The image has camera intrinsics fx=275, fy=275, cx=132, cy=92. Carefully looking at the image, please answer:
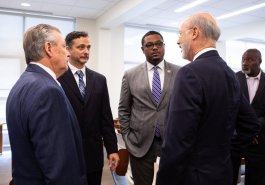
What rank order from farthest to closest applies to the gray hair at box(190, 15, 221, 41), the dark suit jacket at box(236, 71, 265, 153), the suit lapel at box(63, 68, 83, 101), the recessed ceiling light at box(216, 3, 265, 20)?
the recessed ceiling light at box(216, 3, 265, 20) < the dark suit jacket at box(236, 71, 265, 153) < the suit lapel at box(63, 68, 83, 101) < the gray hair at box(190, 15, 221, 41)

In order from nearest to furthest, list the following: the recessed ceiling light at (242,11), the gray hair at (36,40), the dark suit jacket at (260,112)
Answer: the gray hair at (36,40) < the dark suit jacket at (260,112) < the recessed ceiling light at (242,11)

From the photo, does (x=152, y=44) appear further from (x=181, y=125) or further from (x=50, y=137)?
(x=50, y=137)

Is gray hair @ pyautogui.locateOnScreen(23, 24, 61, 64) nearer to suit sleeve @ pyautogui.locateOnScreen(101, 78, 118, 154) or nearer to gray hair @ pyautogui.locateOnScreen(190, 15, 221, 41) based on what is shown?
gray hair @ pyautogui.locateOnScreen(190, 15, 221, 41)

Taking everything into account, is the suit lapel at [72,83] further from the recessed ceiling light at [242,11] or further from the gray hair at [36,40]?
the recessed ceiling light at [242,11]

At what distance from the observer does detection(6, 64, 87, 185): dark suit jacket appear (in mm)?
1119

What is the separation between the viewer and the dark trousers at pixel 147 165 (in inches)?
82.0

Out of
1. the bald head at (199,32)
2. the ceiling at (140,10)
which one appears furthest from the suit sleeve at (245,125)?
the ceiling at (140,10)

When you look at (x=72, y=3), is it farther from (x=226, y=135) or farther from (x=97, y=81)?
(x=226, y=135)

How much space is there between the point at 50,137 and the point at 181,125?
587mm

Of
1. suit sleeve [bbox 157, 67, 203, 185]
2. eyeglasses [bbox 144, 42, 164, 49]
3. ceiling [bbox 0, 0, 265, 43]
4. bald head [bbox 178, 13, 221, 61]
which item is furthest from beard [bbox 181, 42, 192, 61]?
ceiling [bbox 0, 0, 265, 43]

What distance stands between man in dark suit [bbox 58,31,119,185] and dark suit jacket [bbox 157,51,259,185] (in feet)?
2.34

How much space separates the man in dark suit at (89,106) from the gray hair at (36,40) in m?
0.65

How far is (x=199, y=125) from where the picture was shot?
1338 mm

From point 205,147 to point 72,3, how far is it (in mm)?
5513
